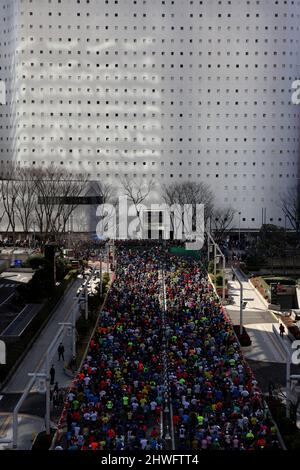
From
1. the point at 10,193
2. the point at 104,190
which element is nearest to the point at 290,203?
the point at 104,190

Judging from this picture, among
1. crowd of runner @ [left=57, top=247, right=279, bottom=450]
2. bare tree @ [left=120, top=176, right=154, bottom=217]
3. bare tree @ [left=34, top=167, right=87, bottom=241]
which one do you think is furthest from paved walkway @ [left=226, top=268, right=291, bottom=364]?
bare tree @ [left=120, top=176, right=154, bottom=217]

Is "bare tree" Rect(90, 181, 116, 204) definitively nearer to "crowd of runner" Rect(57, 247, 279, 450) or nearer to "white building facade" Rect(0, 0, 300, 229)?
"white building facade" Rect(0, 0, 300, 229)

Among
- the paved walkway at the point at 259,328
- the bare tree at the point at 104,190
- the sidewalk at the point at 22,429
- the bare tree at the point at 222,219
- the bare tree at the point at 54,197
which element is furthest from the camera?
the bare tree at the point at 222,219

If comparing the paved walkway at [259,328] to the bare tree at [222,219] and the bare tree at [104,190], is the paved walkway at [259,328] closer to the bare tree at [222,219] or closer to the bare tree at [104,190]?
the bare tree at [222,219]

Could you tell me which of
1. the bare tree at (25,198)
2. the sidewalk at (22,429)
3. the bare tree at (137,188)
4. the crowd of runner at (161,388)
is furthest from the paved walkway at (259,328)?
the bare tree at (137,188)

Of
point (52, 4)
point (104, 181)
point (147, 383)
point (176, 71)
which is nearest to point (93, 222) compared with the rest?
point (104, 181)

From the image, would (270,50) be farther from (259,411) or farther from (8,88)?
(259,411)

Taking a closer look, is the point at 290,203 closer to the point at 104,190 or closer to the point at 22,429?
the point at 104,190

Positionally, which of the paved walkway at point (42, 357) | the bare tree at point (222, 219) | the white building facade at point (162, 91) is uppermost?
the white building facade at point (162, 91)
